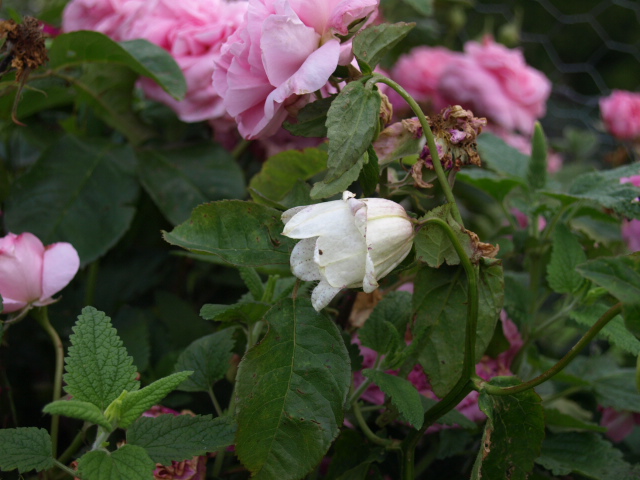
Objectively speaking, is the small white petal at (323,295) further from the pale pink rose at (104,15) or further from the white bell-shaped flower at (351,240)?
the pale pink rose at (104,15)

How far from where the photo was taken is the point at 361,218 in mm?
219

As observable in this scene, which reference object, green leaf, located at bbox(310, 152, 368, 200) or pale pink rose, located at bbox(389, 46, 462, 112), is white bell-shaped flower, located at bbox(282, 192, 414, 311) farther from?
pale pink rose, located at bbox(389, 46, 462, 112)

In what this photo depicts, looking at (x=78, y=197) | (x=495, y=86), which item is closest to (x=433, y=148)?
(x=78, y=197)

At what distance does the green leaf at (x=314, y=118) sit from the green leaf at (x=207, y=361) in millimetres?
101

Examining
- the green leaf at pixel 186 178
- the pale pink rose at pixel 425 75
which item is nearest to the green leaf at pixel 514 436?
the green leaf at pixel 186 178

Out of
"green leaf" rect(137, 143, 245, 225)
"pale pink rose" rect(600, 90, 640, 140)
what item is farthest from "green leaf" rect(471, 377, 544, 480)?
"pale pink rose" rect(600, 90, 640, 140)

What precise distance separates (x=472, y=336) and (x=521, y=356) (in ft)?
0.41

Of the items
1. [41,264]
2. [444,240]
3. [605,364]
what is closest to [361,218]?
[444,240]

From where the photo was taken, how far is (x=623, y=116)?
2.39 feet

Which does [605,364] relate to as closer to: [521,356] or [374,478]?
[521,356]

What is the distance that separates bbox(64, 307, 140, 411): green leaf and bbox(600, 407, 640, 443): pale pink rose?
0.29 m

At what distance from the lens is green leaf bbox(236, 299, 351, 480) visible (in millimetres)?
230

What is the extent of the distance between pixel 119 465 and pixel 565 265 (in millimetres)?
227

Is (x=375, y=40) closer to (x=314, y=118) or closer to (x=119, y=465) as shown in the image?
(x=314, y=118)
